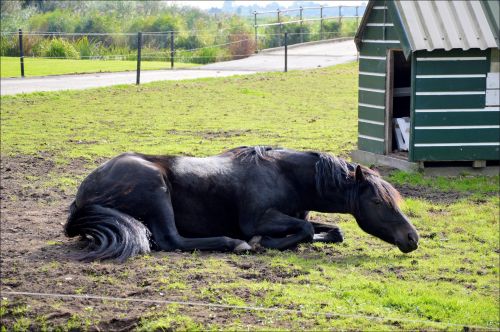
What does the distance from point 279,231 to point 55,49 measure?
22.8 metres

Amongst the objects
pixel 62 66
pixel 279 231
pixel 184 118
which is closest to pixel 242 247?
pixel 279 231

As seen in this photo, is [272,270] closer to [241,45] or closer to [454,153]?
[454,153]

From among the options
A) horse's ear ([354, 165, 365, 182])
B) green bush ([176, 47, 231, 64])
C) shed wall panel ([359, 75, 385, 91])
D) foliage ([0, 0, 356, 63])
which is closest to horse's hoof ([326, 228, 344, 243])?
horse's ear ([354, 165, 365, 182])

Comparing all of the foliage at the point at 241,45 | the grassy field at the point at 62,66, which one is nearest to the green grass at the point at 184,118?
the grassy field at the point at 62,66

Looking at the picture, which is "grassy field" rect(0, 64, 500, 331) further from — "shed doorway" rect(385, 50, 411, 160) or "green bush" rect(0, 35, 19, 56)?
"green bush" rect(0, 35, 19, 56)

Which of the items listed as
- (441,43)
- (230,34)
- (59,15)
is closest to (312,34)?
(230,34)

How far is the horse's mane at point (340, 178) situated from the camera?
8172 millimetres

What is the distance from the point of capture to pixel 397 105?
45.1ft

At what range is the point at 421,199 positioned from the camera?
10.6m

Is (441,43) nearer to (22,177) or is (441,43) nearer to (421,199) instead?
(421,199)

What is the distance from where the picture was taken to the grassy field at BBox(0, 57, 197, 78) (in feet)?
85.8

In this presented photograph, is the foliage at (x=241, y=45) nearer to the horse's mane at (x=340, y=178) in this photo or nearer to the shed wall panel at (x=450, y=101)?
the shed wall panel at (x=450, y=101)

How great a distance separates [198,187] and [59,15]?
32.9 meters

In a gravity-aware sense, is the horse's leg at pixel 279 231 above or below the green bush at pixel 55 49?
below
